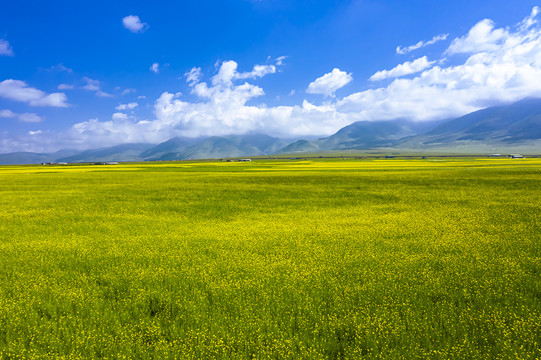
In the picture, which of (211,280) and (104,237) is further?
(104,237)

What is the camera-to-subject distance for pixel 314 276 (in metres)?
9.34

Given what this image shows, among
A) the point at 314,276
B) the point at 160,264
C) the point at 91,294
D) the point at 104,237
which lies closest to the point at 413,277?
the point at 314,276

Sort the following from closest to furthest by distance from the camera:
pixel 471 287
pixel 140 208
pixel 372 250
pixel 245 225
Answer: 1. pixel 471 287
2. pixel 372 250
3. pixel 245 225
4. pixel 140 208

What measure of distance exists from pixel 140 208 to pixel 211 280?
674 inches

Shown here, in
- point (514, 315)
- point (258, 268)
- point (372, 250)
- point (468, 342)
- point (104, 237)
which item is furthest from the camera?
point (104, 237)

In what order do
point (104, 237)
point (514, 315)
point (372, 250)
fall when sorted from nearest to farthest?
point (514, 315)
point (372, 250)
point (104, 237)

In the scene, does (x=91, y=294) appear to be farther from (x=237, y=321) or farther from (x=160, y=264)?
(x=237, y=321)

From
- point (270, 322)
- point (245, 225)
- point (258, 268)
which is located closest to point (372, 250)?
point (258, 268)

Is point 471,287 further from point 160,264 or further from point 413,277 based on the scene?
point 160,264

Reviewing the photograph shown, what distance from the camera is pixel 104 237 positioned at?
575 inches

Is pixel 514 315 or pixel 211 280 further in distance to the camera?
pixel 211 280

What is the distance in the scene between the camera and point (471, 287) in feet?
27.2

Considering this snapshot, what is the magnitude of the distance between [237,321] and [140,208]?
1961 centimetres

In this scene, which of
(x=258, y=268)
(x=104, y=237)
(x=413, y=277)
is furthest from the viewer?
(x=104, y=237)
